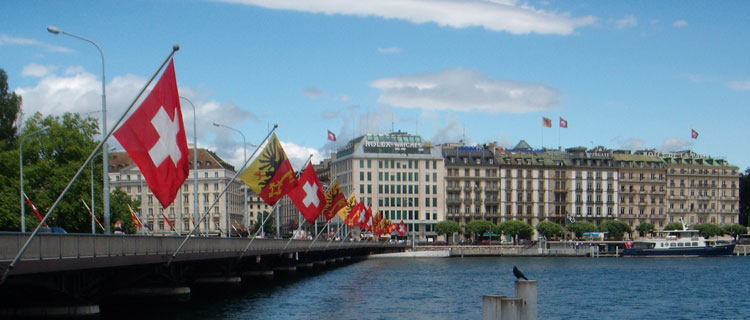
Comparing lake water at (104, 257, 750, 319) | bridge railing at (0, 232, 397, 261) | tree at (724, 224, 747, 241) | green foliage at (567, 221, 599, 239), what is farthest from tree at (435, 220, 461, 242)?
bridge railing at (0, 232, 397, 261)

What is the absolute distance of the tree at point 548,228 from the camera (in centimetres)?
16938

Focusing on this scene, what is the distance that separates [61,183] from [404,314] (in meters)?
46.7

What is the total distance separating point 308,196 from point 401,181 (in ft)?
413

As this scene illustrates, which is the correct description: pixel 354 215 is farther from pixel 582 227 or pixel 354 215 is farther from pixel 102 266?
pixel 582 227

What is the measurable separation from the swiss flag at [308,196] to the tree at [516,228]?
113 meters

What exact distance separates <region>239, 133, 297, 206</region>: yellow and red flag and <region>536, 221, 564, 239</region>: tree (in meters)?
126

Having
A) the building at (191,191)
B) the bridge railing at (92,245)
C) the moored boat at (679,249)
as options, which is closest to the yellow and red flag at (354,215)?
the bridge railing at (92,245)

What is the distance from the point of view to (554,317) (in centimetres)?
4806

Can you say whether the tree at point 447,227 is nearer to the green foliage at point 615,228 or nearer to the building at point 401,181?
the building at point 401,181

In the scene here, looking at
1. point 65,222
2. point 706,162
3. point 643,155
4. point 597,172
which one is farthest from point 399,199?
point 65,222

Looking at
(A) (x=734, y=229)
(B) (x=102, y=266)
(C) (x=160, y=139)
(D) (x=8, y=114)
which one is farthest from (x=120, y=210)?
(A) (x=734, y=229)

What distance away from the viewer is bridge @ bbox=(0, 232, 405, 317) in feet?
90.2

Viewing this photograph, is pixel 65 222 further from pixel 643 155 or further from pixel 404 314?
pixel 643 155

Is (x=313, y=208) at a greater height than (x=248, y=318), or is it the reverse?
(x=313, y=208)
